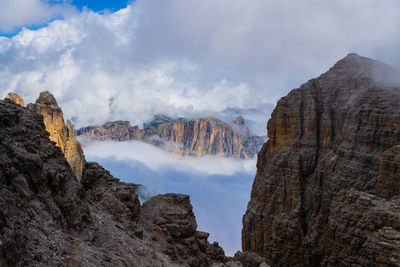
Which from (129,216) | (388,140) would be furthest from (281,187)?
(129,216)

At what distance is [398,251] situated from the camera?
22.3 m

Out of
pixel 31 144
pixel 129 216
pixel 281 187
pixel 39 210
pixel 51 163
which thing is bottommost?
pixel 281 187

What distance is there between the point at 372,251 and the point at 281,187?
3046cm

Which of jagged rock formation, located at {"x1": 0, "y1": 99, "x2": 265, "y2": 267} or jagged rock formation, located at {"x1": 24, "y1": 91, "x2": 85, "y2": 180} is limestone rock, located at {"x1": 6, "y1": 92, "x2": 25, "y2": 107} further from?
jagged rock formation, located at {"x1": 0, "y1": 99, "x2": 265, "y2": 267}

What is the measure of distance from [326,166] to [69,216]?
46.1 meters

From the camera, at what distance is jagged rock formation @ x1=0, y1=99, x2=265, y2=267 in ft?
35.2

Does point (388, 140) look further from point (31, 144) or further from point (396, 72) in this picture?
point (31, 144)

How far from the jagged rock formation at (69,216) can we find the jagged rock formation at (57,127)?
56.4m

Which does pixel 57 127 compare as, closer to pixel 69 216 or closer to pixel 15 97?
pixel 15 97

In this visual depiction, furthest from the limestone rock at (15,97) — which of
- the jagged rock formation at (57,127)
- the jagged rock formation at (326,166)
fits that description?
the jagged rock formation at (326,166)

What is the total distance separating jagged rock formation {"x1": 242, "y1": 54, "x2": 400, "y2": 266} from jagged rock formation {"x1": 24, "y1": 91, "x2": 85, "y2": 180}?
1928 inches

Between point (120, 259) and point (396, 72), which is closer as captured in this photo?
point (120, 259)

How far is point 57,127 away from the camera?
7731 cm

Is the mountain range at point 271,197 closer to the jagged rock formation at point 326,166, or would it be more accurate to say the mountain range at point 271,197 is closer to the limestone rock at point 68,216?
the limestone rock at point 68,216
